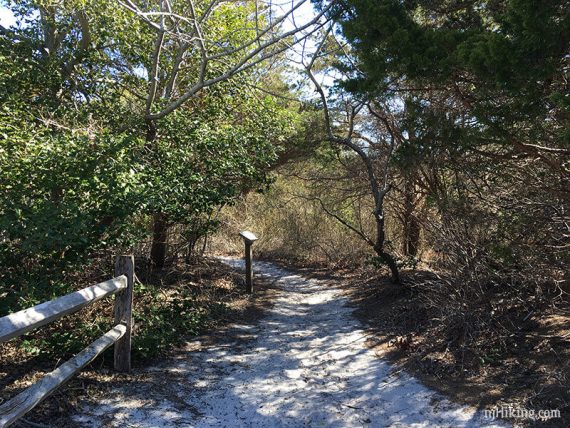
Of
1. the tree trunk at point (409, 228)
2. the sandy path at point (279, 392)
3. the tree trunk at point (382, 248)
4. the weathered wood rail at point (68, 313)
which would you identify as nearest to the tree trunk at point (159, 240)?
the sandy path at point (279, 392)

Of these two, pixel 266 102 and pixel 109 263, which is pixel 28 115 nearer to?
pixel 109 263

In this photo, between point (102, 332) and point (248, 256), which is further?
point (248, 256)

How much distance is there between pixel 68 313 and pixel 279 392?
92.1 inches

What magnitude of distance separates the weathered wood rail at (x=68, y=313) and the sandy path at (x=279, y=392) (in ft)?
1.55

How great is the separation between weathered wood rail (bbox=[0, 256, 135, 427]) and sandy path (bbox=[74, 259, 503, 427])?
0.47 m

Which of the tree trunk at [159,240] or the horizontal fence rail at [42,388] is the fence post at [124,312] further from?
the tree trunk at [159,240]

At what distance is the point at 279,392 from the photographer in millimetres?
4859

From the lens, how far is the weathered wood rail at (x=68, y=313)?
287 cm

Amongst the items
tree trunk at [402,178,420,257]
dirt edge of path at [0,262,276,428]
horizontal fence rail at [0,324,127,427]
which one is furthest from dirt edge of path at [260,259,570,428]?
horizontal fence rail at [0,324,127,427]

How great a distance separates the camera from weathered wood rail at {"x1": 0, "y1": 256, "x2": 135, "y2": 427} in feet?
9.40

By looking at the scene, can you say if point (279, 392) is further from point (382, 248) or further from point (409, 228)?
point (409, 228)

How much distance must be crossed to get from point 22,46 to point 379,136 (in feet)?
25.4

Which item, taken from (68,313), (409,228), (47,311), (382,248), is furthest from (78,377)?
(409,228)
